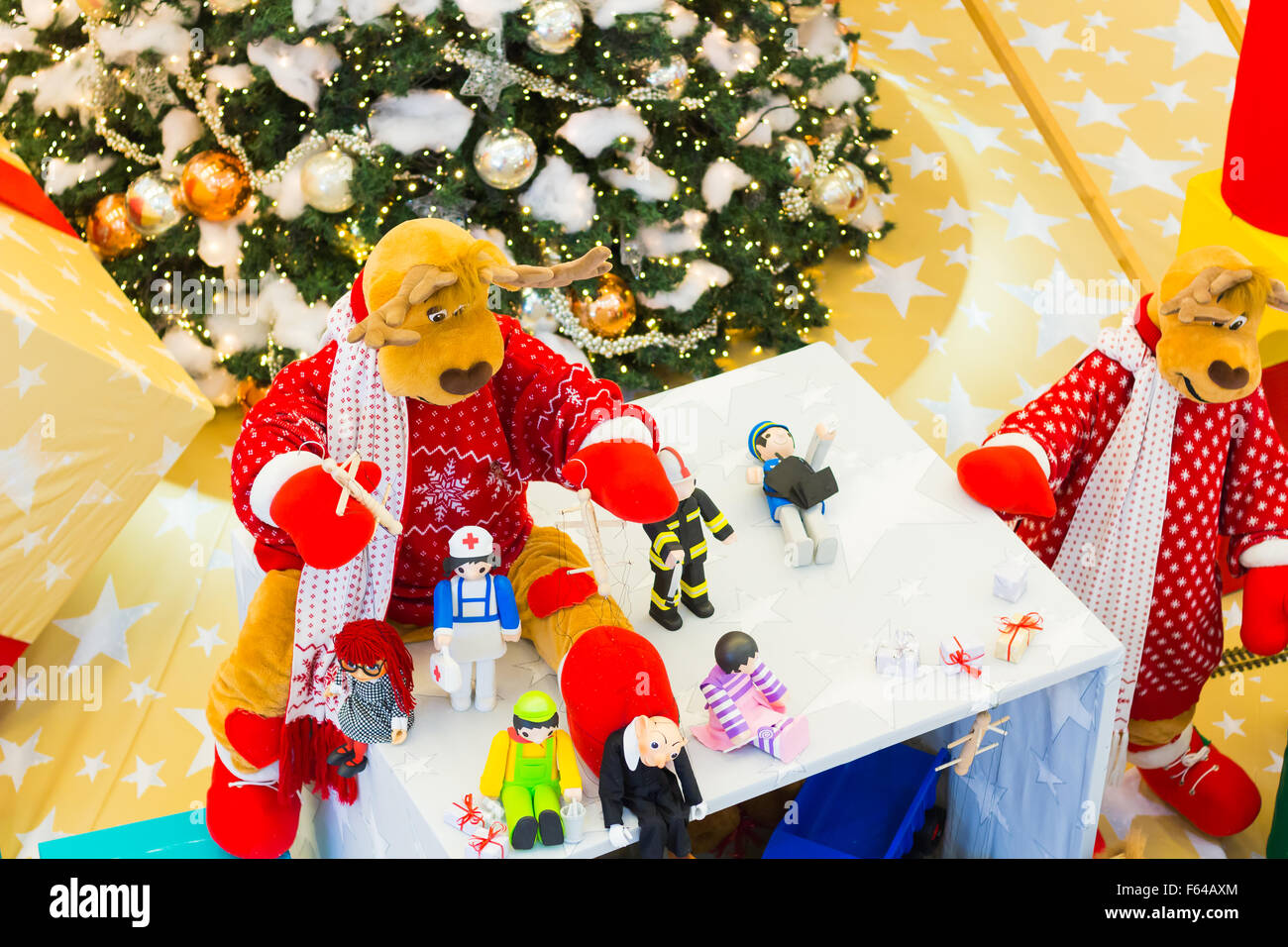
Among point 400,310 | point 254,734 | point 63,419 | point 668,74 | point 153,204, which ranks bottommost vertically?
point 254,734

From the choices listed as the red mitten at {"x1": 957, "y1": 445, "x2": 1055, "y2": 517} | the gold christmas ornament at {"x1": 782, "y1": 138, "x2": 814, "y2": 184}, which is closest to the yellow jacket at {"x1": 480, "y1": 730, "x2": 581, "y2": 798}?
the red mitten at {"x1": 957, "y1": 445, "x2": 1055, "y2": 517}

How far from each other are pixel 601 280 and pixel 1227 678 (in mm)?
1482

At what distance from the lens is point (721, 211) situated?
2.82m

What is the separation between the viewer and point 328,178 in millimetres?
2480

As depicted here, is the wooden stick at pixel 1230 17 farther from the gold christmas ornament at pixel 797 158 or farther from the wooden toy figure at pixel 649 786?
the wooden toy figure at pixel 649 786

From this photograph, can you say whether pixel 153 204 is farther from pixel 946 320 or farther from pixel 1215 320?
pixel 1215 320

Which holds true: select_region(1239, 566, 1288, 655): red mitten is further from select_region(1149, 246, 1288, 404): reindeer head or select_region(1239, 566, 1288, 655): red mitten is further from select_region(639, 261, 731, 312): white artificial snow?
select_region(639, 261, 731, 312): white artificial snow

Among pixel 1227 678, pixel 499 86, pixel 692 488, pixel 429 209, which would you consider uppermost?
pixel 499 86

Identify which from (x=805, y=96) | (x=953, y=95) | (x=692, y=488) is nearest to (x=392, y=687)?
(x=692, y=488)

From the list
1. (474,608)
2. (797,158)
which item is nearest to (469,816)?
(474,608)

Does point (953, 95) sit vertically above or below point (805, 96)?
above

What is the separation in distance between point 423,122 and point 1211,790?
1.85 m
